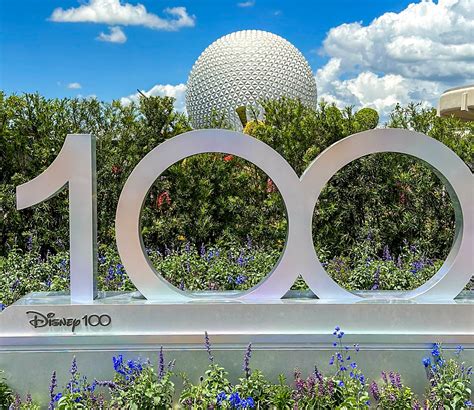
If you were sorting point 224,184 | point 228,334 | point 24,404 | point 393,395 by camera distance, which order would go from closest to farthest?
point 393,395, point 24,404, point 228,334, point 224,184

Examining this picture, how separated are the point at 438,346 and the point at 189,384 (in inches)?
71.8

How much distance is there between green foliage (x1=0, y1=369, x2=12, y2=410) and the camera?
4135 millimetres

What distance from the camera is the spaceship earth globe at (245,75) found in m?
26.9

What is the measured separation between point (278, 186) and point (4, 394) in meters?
2.52

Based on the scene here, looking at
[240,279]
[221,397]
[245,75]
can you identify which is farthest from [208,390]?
[245,75]

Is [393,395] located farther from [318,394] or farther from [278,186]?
[278,186]

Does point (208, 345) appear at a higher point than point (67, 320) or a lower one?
lower

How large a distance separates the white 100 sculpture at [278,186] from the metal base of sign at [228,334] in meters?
0.19

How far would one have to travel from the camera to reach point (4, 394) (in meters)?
4.17

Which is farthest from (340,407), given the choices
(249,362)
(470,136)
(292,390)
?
(470,136)

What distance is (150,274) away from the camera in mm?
4488

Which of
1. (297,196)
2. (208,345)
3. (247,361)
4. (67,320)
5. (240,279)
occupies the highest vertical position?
(297,196)

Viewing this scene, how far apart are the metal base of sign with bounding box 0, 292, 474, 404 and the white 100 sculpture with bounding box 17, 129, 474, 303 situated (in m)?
0.19

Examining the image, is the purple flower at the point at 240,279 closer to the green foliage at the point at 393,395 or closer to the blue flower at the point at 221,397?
the green foliage at the point at 393,395
